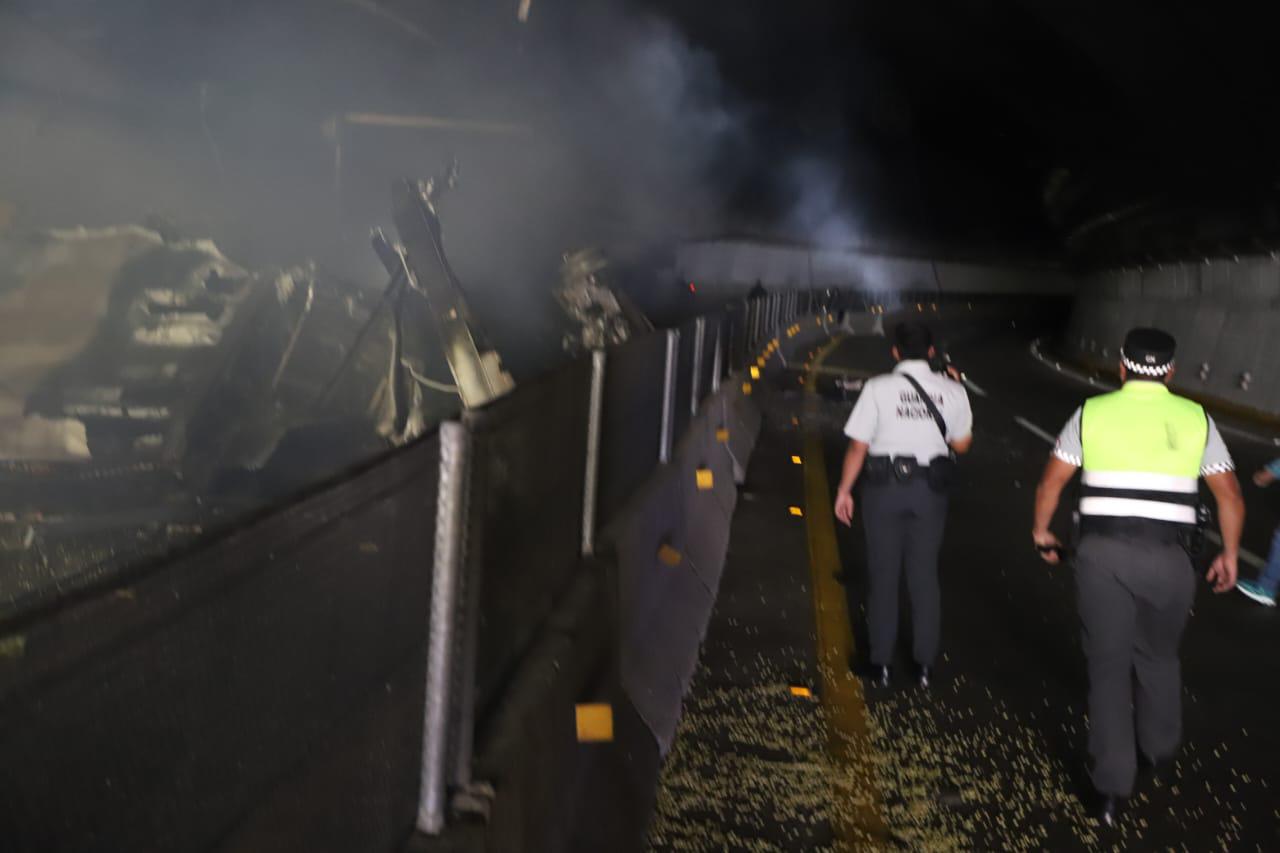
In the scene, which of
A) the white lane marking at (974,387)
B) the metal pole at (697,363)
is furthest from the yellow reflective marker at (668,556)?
the white lane marking at (974,387)

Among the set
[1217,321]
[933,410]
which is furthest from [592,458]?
[1217,321]

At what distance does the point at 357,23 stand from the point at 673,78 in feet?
40.7

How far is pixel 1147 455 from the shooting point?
15.1 ft

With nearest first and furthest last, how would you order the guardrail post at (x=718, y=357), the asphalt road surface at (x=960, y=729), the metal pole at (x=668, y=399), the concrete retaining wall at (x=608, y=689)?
the concrete retaining wall at (x=608, y=689)
the asphalt road surface at (x=960, y=729)
the metal pole at (x=668, y=399)
the guardrail post at (x=718, y=357)

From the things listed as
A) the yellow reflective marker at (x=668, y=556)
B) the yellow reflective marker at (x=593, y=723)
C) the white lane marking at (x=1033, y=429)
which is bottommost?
the white lane marking at (x=1033, y=429)

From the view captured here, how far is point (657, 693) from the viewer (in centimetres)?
507

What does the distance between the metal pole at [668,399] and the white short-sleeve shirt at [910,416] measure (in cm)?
158

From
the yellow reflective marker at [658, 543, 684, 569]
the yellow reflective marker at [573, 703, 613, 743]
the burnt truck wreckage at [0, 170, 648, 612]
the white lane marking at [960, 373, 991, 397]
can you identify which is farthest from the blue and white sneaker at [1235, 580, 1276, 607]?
the white lane marking at [960, 373, 991, 397]

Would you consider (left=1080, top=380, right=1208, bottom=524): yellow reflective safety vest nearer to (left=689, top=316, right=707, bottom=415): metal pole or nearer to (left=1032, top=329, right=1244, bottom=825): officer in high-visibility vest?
(left=1032, top=329, right=1244, bottom=825): officer in high-visibility vest

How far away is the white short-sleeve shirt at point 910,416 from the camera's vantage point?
5.91m

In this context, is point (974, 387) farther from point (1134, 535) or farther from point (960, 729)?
point (1134, 535)

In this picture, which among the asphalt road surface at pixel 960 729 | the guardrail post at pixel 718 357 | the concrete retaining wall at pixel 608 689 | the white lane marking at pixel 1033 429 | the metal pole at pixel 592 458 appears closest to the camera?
the concrete retaining wall at pixel 608 689

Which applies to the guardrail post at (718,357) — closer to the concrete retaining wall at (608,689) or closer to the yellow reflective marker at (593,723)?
the concrete retaining wall at (608,689)

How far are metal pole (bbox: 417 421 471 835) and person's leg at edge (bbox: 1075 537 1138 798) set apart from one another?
9.50 feet
